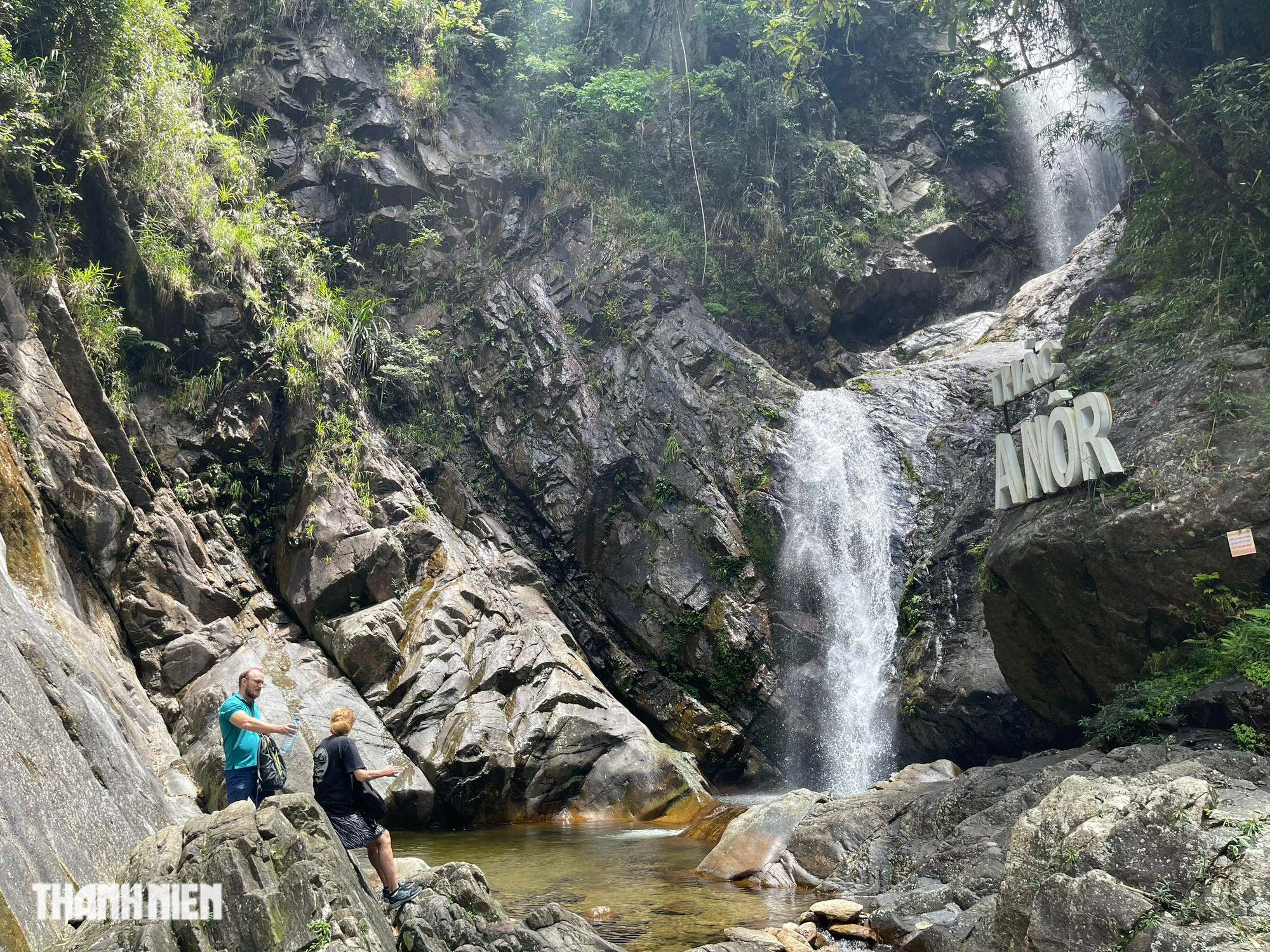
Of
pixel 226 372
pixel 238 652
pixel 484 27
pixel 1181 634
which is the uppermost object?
pixel 484 27

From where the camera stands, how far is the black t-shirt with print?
612 centimetres

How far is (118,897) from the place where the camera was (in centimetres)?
497

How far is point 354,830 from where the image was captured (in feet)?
20.1

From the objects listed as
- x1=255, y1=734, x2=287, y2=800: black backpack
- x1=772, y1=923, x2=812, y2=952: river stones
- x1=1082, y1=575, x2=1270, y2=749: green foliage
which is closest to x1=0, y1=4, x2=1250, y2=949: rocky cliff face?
x1=1082, y1=575, x2=1270, y2=749: green foliage

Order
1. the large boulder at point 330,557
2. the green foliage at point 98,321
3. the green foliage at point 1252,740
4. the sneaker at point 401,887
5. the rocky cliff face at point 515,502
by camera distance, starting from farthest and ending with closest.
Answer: the large boulder at point 330,557 → the green foliage at point 98,321 → the rocky cliff face at point 515,502 → the green foliage at point 1252,740 → the sneaker at point 401,887

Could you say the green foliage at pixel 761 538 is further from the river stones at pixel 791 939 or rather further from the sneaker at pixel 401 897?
the sneaker at pixel 401 897

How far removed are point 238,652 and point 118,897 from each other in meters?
8.81

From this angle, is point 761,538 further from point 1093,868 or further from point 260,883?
point 260,883

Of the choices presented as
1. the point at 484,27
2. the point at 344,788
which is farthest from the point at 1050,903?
the point at 484,27

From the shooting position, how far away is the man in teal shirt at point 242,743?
6.21 m

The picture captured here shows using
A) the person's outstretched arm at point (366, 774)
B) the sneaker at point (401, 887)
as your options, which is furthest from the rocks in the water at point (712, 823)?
the person's outstretched arm at point (366, 774)

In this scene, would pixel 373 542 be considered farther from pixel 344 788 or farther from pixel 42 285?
pixel 344 788

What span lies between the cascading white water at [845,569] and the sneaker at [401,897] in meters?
11.2

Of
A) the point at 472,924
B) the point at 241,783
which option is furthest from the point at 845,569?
the point at 241,783
